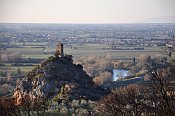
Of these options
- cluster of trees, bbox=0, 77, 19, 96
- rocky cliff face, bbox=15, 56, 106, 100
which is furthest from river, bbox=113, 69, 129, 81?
rocky cliff face, bbox=15, 56, 106, 100

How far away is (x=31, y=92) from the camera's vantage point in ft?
46.4

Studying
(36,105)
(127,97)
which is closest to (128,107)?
(127,97)

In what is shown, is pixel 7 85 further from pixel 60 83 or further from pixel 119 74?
pixel 119 74

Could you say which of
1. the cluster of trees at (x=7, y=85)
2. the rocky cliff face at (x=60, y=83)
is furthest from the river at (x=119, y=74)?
the rocky cliff face at (x=60, y=83)

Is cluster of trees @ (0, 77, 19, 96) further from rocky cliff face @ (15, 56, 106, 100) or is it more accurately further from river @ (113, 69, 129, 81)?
river @ (113, 69, 129, 81)

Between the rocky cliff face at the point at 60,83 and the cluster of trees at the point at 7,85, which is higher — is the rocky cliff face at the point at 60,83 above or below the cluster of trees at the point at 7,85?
above

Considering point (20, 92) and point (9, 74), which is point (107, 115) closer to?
point (20, 92)

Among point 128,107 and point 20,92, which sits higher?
point 128,107

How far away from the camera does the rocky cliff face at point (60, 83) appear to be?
1368cm

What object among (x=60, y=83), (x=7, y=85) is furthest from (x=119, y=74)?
(x=60, y=83)

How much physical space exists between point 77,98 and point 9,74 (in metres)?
10.9

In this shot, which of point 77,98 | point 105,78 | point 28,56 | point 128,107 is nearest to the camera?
point 128,107

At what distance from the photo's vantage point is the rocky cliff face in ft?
44.9

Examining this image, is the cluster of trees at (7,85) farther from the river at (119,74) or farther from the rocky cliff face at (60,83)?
the river at (119,74)
